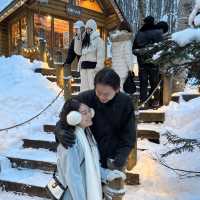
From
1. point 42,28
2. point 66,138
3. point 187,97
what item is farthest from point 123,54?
point 42,28

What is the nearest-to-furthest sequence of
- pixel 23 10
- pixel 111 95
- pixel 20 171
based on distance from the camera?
pixel 111 95 → pixel 20 171 → pixel 23 10

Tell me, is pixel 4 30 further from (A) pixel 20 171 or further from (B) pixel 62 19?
(A) pixel 20 171

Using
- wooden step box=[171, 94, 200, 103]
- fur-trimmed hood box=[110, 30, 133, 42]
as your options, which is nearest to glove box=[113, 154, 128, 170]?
fur-trimmed hood box=[110, 30, 133, 42]

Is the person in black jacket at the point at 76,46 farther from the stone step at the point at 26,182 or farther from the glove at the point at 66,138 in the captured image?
the glove at the point at 66,138

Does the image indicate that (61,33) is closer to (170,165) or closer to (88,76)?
(88,76)

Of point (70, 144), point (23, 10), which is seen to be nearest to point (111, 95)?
point (70, 144)

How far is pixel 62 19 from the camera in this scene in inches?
662

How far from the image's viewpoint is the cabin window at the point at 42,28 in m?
15.4

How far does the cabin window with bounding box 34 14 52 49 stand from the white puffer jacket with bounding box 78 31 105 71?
28.2 ft

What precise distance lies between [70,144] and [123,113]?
0.54 metres

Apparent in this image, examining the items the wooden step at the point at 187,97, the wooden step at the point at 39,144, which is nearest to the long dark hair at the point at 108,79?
the wooden step at the point at 39,144

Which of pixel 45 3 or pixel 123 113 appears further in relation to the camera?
pixel 45 3

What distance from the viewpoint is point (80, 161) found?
2510 mm

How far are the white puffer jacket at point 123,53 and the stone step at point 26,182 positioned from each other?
2.45 m
